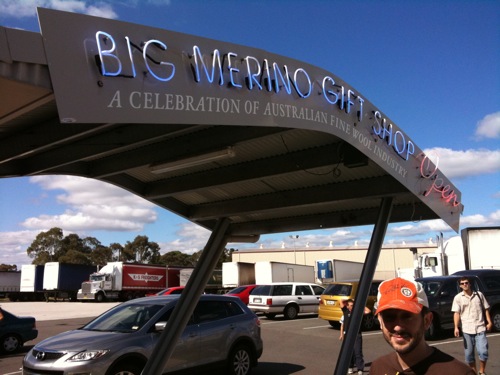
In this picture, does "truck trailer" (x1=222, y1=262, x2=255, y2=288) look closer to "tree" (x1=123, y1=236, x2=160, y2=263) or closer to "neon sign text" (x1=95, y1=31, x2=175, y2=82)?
"neon sign text" (x1=95, y1=31, x2=175, y2=82)

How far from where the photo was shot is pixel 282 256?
70438 millimetres

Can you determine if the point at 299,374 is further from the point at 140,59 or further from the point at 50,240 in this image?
the point at 50,240

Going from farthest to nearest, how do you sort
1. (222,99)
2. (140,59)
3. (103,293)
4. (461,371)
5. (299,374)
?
(103,293) < (299,374) < (222,99) < (140,59) < (461,371)

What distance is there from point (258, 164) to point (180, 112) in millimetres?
2155

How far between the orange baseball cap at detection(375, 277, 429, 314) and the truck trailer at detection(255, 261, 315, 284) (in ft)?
98.3

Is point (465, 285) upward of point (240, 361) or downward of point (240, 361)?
upward

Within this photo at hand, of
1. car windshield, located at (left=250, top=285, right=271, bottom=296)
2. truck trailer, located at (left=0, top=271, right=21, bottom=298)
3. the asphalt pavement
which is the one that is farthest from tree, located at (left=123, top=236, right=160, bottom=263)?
car windshield, located at (left=250, top=285, right=271, bottom=296)

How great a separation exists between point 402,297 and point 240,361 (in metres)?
7.69

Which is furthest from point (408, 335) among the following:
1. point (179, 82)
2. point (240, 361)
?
point (240, 361)

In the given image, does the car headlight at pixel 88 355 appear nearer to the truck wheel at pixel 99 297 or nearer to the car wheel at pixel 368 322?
the car wheel at pixel 368 322

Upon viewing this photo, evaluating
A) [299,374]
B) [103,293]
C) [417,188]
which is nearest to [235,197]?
[417,188]

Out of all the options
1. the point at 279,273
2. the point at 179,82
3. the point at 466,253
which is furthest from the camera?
the point at 279,273

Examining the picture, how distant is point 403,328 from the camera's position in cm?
215

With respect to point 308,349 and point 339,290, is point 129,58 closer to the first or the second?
point 308,349
